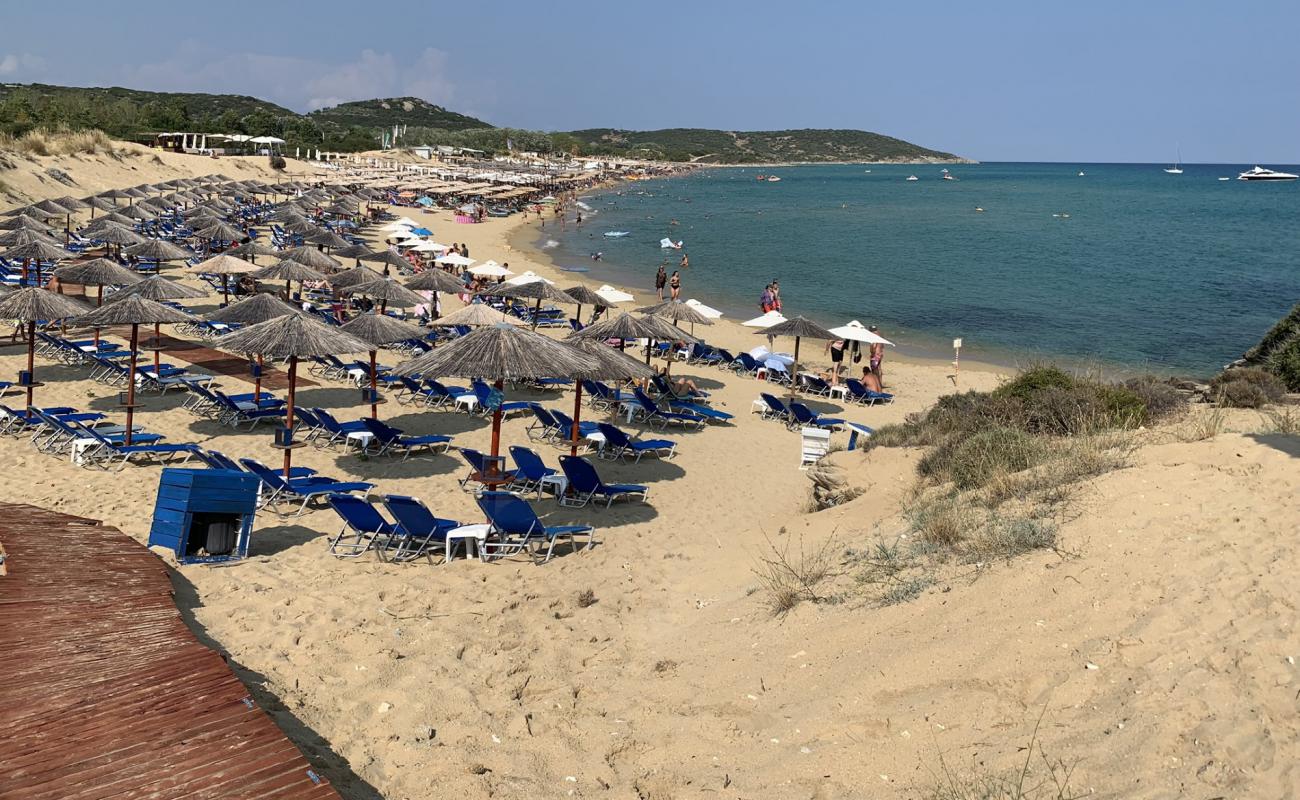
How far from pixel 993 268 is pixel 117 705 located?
40.1 meters

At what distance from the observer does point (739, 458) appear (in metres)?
11.6

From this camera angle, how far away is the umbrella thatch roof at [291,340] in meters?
8.95

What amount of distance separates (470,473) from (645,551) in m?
2.80

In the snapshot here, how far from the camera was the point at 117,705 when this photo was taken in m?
3.97

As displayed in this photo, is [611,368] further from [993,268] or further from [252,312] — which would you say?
[993,268]

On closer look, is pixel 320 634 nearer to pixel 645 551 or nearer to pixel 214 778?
pixel 214 778

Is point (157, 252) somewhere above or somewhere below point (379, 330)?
above

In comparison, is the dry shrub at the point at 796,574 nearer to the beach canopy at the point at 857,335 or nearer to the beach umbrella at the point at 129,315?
the beach umbrella at the point at 129,315

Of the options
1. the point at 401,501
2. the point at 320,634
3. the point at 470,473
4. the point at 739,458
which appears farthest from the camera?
the point at 739,458

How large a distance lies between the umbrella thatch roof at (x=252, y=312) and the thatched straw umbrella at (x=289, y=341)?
144cm

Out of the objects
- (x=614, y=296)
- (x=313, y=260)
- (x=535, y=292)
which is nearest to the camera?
(x=535, y=292)

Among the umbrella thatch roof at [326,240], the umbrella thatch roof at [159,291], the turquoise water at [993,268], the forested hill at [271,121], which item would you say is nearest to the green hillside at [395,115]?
the forested hill at [271,121]

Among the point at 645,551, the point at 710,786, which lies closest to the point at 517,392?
the point at 645,551

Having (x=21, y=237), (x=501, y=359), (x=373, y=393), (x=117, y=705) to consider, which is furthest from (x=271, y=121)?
(x=117, y=705)
